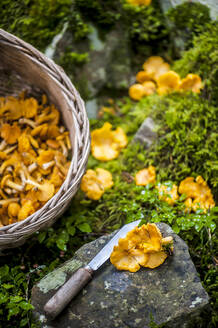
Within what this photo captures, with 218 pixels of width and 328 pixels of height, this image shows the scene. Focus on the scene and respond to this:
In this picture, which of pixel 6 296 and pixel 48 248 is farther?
pixel 48 248

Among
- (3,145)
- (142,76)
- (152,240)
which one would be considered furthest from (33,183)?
(142,76)

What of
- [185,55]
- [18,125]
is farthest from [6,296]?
[185,55]

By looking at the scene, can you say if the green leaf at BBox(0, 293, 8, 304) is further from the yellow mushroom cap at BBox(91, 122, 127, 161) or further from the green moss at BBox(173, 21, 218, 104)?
the green moss at BBox(173, 21, 218, 104)

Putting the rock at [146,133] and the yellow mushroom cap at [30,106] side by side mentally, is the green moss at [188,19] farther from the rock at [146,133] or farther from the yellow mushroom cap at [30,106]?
the yellow mushroom cap at [30,106]

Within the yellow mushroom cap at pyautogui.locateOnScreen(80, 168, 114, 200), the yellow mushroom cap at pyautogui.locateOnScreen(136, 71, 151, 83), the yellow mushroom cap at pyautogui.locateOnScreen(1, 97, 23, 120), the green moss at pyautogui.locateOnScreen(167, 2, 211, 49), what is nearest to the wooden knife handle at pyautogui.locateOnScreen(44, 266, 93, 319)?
the yellow mushroom cap at pyautogui.locateOnScreen(80, 168, 114, 200)

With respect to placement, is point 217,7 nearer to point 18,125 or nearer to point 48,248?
point 18,125

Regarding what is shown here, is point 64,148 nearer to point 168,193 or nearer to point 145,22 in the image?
point 168,193

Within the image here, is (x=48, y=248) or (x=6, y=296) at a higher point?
(x=6, y=296)
